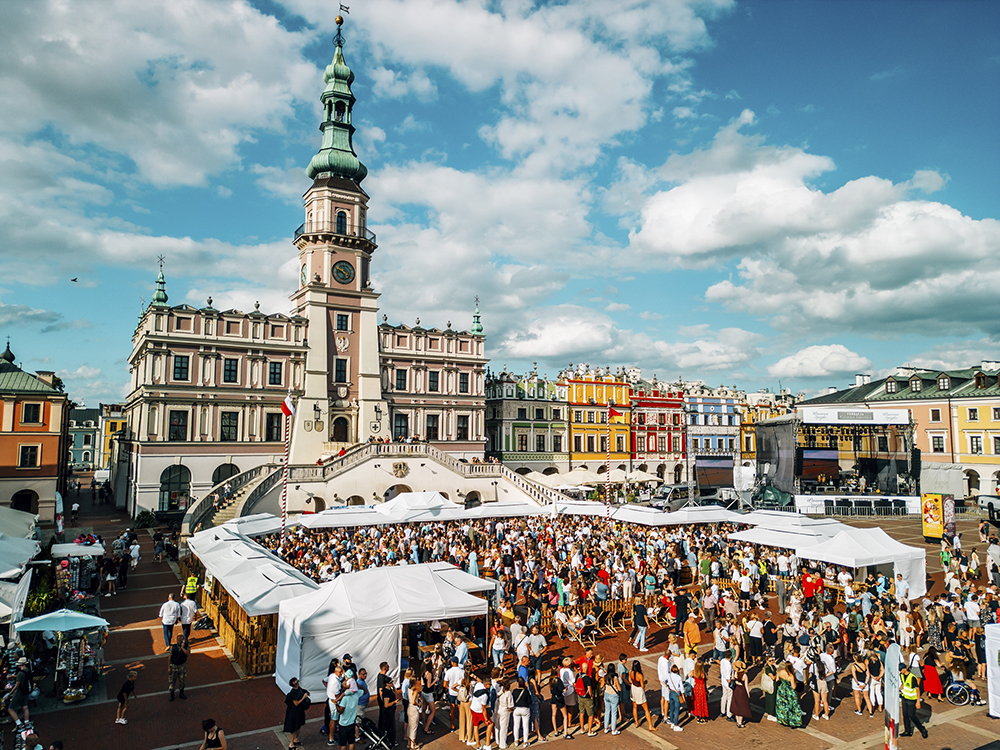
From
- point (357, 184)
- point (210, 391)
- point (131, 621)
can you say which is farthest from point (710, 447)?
point (131, 621)

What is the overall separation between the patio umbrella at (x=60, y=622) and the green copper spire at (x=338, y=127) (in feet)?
133

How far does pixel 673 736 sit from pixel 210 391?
38762 millimetres

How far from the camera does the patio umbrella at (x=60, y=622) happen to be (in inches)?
506

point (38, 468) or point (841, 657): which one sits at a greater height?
point (38, 468)

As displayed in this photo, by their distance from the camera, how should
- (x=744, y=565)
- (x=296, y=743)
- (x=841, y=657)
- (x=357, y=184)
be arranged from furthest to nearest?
(x=357, y=184), (x=744, y=565), (x=841, y=657), (x=296, y=743)

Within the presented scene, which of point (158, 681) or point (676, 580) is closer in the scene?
point (158, 681)

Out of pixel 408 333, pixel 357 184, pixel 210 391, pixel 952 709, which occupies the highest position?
pixel 357 184

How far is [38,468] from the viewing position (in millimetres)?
39594

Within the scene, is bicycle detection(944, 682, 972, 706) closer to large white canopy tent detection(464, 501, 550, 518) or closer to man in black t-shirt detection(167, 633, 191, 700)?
man in black t-shirt detection(167, 633, 191, 700)

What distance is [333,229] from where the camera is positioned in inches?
1870

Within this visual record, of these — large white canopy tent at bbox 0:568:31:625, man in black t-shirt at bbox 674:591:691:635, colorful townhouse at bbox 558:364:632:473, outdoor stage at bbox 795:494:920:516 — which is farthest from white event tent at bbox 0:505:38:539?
colorful townhouse at bbox 558:364:632:473

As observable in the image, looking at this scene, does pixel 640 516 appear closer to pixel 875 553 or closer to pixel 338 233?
pixel 875 553

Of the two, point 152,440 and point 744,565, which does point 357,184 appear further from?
point 744,565

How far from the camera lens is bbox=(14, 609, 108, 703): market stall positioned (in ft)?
42.8
